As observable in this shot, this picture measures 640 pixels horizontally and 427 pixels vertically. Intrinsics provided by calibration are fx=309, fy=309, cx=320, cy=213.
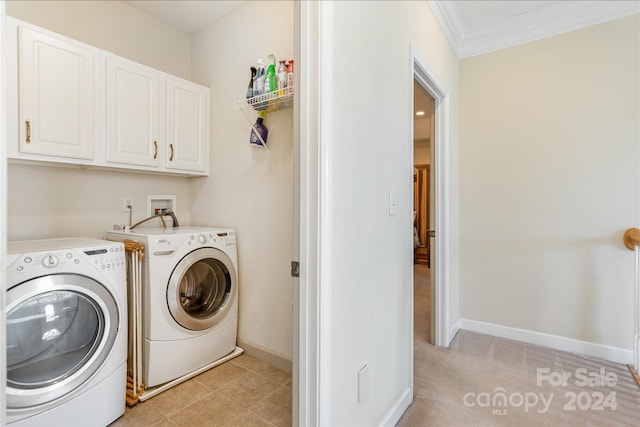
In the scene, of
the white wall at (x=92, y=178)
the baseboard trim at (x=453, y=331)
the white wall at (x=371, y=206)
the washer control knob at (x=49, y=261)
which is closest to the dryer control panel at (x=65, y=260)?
the washer control knob at (x=49, y=261)

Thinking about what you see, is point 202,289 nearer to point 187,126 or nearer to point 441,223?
point 187,126

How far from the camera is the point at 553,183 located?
255 cm

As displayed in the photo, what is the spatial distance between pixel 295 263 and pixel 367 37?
1065 millimetres

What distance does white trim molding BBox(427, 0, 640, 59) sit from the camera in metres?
2.31

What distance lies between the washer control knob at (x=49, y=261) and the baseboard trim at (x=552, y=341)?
9.82 ft

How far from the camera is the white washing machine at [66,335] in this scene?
4.37 ft

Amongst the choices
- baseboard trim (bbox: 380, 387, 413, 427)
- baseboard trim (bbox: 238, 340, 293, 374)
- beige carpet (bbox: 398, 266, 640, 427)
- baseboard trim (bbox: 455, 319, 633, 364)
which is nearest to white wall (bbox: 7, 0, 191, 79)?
baseboard trim (bbox: 238, 340, 293, 374)

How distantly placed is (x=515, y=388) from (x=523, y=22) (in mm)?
2810

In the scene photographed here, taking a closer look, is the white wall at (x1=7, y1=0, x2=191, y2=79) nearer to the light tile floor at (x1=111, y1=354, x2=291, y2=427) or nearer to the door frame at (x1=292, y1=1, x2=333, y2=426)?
the door frame at (x1=292, y1=1, x2=333, y2=426)

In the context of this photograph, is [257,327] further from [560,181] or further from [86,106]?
[560,181]

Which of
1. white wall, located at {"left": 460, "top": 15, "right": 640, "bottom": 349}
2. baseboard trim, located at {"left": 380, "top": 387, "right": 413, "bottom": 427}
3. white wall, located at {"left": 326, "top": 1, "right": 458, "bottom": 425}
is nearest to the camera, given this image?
white wall, located at {"left": 326, "top": 1, "right": 458, "bottom": 425}

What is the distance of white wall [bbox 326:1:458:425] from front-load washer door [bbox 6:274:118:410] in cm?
124

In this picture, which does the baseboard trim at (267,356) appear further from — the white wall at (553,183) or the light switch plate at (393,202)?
the white wall at (553,183)

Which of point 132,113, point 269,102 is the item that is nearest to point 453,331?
point 269,102
